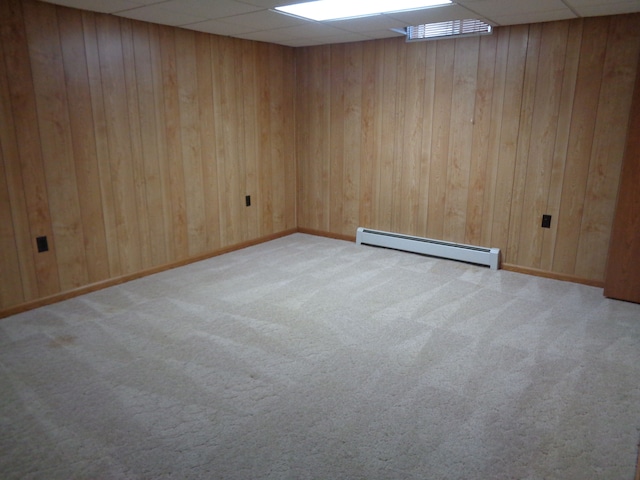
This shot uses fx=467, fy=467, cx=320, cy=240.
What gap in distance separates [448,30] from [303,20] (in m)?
1.33

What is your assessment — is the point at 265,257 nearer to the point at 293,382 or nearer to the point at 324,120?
the point at 324,120

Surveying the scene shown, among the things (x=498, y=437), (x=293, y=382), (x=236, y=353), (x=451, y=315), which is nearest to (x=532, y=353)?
(x=451, y=315)

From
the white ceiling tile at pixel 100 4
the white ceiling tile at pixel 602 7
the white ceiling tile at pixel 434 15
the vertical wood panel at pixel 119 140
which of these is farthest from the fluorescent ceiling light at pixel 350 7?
the vertical wood panel at pixel 119 140

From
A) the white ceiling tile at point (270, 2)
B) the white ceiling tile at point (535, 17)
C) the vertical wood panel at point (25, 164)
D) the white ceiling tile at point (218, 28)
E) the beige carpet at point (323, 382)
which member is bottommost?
the beige carpet at point (323, 382)

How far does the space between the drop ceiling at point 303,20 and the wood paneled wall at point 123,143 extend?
27cm

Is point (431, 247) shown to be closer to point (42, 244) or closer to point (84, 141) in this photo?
point (84, 141)

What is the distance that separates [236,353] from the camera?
2.62 m

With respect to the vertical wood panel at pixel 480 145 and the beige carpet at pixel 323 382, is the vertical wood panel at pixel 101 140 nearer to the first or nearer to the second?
the beige carpet at pixel 323 382

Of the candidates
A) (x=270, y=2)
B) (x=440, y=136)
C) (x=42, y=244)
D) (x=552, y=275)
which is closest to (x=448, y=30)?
(x=440, y=136)

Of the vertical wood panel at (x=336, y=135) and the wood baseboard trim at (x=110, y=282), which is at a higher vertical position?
the vertical wood panel at (x=336, y=135)

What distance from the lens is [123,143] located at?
3.60m

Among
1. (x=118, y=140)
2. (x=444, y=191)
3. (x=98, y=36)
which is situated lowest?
(x=444, y=191)

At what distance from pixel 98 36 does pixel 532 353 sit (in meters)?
3.54

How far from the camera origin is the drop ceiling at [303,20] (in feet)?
9.66
